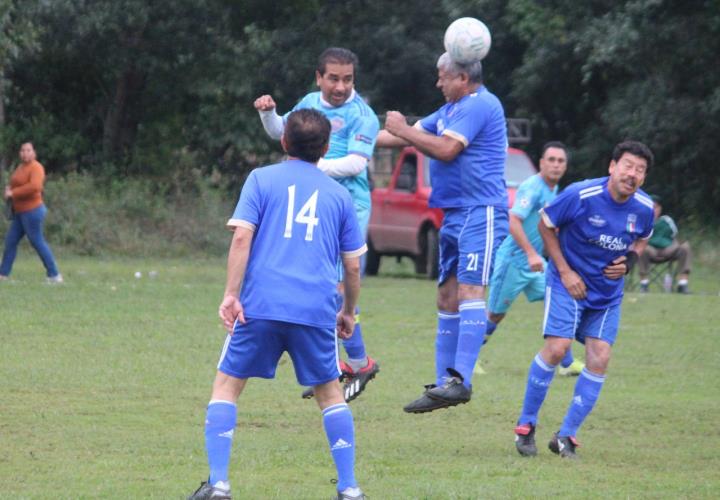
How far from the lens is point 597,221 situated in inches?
340

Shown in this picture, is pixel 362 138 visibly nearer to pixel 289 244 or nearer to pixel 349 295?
pixel 349 295

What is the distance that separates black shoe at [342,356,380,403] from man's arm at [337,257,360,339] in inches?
83.9

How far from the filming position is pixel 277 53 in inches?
1314

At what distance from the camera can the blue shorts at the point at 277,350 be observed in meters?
6.81

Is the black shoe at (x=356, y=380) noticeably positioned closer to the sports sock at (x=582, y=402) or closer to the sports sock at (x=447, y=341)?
the sports sock at (x=447, y=341)

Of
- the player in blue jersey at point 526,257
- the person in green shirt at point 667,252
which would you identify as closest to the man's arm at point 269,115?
the player in blue jersey at point 526,257

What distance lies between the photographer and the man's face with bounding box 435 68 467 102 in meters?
9.25

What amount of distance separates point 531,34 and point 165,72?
8112mm

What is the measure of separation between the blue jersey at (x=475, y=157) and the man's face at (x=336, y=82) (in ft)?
2.05

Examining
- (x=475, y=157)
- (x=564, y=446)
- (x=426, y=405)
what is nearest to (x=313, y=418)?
(x=426, y=405)

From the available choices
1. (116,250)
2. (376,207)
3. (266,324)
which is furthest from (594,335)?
(116,250)

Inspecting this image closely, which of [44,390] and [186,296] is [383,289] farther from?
[44,390]

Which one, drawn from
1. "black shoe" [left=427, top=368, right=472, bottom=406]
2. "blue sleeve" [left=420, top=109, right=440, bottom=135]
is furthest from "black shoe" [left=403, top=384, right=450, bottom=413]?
"blue sleeve" [left=420, top=109, right=440, bottom=135]

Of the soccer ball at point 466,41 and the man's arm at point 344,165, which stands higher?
the soccer ball at point 466,41
